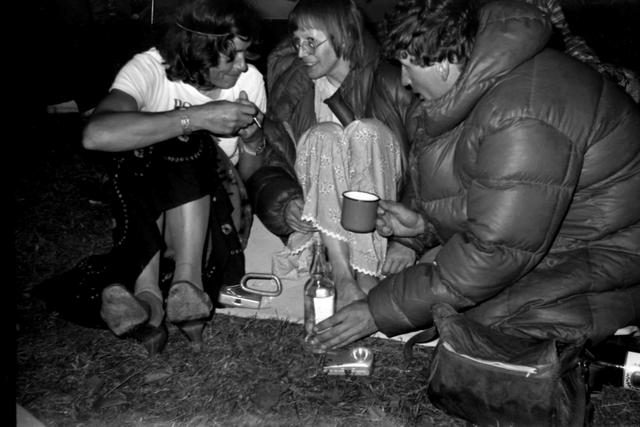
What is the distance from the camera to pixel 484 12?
233 centimetres

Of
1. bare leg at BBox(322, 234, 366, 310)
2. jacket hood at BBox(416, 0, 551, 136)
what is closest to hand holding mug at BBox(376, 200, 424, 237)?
bare leg at BBox(322, 234, 366, 310)

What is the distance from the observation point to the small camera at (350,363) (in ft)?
8.70

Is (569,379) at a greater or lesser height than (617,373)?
Result: greater

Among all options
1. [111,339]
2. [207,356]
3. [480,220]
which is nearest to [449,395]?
[480,220]

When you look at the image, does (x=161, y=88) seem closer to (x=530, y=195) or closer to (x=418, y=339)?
(x=418, y=339)

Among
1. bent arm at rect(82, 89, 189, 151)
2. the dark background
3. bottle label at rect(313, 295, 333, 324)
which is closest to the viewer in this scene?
bent arm at rect(82, 89, 189, 151)

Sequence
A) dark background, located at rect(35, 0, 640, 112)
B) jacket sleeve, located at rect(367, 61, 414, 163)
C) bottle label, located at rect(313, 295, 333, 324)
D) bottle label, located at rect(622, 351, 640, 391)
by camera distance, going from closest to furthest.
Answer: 1. bottle label, located at rect(622, 351, 640, 391)
2. bottle label, located at rect(313, 295, 333, 324)
3. jacket sleeve, located at rect(367, 61, 414, 163)
4. dark background, located at rect(35, 0, 640, 112)

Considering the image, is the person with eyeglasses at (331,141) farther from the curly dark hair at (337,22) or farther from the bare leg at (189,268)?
the bare leg at (189,268)

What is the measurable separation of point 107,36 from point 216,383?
6.03 m

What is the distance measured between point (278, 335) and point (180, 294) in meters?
0.61

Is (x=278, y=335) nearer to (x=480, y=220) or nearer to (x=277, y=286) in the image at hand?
(x=277, y=286)

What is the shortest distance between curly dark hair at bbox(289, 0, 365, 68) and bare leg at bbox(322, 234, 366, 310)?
3.54 feet

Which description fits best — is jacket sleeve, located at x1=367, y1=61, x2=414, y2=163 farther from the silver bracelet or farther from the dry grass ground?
the dry grass ground

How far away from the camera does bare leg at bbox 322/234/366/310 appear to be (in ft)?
9.89
